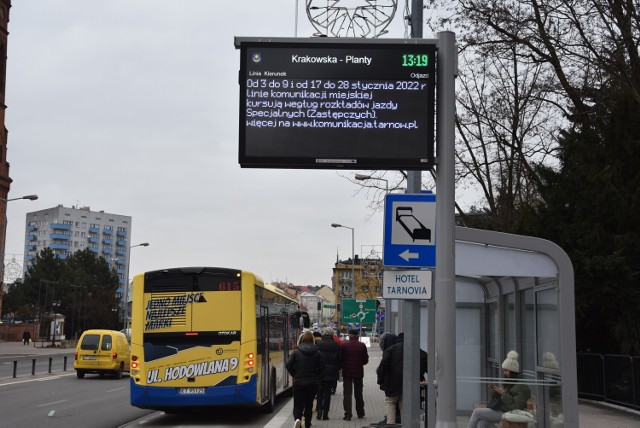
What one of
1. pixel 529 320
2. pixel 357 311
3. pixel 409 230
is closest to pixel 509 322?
pixel 529 320

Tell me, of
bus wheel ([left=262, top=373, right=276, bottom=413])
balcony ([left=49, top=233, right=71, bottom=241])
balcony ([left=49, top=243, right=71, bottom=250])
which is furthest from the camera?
balcony ([left=49, top=233, right=71, bottom=241])

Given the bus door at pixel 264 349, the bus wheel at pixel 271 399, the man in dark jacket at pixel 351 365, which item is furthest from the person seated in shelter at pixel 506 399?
the bus wheel at pixel 271 399

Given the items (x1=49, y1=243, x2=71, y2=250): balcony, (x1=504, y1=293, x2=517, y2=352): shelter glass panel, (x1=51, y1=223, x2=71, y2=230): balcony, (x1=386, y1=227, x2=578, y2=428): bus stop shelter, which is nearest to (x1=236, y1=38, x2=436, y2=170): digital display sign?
(x1=386, y1=227, x2=578, y2=428): bus stop shelter

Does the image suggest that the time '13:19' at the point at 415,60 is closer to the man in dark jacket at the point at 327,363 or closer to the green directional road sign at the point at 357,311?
the man in dark jacket at the point at 327,363

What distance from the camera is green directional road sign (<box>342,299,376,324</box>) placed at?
1655 inches

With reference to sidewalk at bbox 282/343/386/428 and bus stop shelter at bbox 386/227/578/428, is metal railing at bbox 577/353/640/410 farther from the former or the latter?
bus stop shelter at bbox 386/227/578/428

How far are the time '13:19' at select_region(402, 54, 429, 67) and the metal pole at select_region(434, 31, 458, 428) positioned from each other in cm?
69

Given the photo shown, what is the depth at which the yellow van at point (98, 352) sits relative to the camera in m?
33.3

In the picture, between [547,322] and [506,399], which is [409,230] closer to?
[506,399]

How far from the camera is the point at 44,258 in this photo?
118 metres

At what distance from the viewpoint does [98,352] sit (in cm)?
3375

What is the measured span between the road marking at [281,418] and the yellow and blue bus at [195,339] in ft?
1.86

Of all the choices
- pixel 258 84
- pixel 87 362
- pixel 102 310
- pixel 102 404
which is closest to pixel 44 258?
pixel 102 310

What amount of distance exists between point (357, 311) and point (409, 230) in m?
33.9
